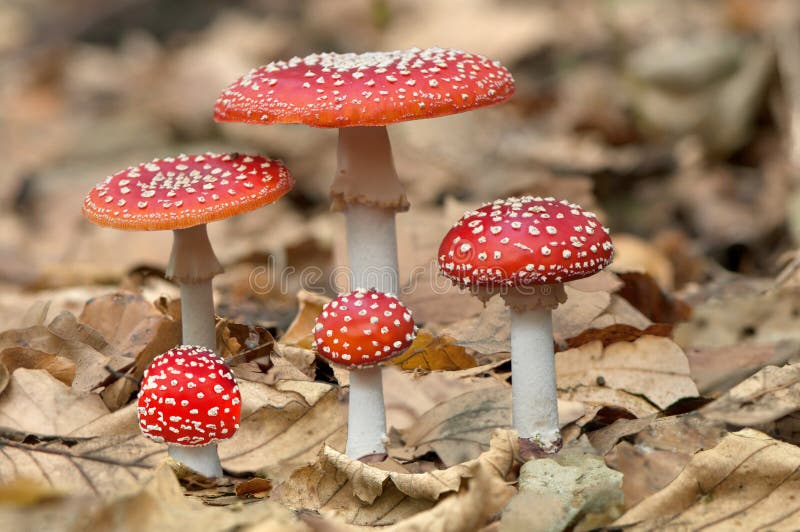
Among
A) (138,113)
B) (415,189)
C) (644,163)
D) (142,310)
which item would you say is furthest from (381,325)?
(138,113)

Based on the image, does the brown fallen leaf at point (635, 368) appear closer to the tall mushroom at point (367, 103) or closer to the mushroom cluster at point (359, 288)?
the mushroom cluster at point (359, 288)

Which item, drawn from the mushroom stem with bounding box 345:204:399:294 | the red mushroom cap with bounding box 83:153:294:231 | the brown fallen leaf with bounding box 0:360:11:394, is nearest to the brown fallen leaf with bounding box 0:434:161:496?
the brown fallen leaf with bounding box 0:360:11:394

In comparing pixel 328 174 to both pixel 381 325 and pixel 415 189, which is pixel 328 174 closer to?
pixel 415 189

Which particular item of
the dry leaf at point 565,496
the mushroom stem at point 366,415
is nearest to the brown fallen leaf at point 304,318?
the mushroom stem at point 366,415

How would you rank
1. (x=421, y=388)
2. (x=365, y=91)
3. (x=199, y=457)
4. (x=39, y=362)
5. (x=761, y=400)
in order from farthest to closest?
(x=421, y=388)
(x=39, y=362)
(x=365, y=91)
(x=199, y=457)
(x=761, y=400)

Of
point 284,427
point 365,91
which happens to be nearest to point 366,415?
point 284,427

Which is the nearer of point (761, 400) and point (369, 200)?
point (761, 400)

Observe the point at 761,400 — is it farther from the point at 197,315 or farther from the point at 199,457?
the point at 197,315
